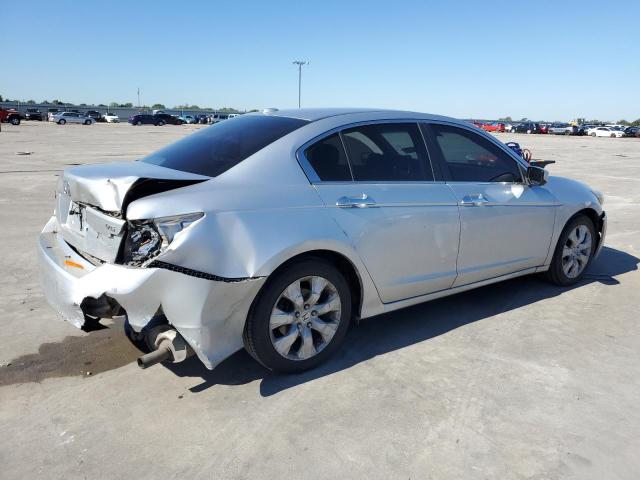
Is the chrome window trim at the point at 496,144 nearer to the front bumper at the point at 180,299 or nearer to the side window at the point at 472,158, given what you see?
the side window at the point at 472,158

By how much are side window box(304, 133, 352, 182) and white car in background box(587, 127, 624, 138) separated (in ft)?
219

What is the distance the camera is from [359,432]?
2.75 m

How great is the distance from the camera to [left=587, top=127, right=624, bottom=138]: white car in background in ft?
197

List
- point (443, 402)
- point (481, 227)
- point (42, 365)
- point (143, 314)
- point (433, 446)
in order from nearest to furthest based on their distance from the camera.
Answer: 1. point (433, 446)
2. point (143, 314)
3. point (443, 402)
4. point (42, 365)
5. point (481, 227)

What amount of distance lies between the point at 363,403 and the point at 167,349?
3.80 feet

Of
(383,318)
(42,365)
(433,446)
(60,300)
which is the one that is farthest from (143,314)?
(383,318)

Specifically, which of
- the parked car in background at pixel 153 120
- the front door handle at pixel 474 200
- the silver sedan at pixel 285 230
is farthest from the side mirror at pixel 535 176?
the parked car in background at pixel 153 120

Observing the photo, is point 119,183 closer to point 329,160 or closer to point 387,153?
point 329,160

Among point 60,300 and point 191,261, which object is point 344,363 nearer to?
point 191,261

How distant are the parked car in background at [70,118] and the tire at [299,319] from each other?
2386 inches

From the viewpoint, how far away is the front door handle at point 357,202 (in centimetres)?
333

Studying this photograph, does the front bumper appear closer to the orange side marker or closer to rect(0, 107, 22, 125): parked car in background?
the orange side marker

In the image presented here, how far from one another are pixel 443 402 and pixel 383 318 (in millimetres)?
1297

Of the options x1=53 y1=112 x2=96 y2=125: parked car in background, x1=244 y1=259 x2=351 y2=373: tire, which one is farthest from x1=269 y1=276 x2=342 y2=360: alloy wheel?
x1=53 y1=112 x2=96 y2=125: parked car in background
